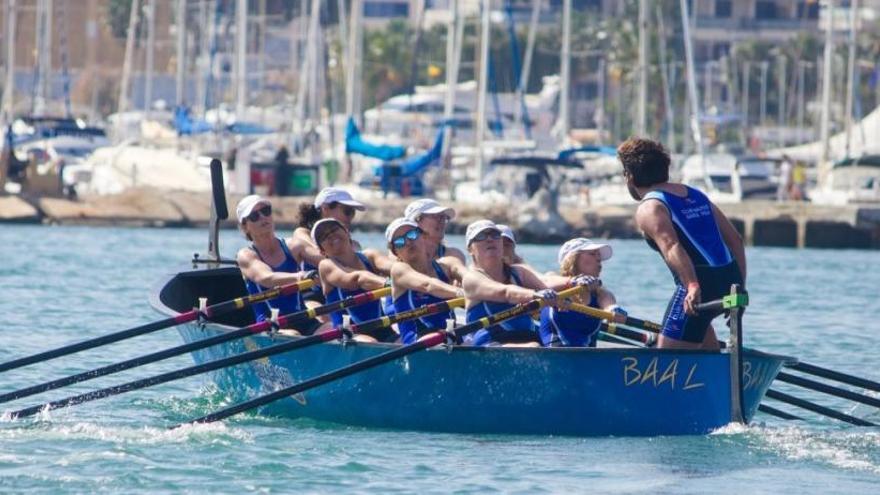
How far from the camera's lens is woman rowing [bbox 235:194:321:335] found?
45.8 feet

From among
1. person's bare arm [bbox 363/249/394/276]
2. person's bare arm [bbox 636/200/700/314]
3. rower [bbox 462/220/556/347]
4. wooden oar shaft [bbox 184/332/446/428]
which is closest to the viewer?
person's bare arm [bbox 636/200/700/314]

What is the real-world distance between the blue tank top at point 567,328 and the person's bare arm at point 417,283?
615mm

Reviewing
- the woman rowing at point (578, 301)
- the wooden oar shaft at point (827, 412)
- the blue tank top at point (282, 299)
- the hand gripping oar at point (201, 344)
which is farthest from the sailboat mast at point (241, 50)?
the woman rowing at point (578, 301)

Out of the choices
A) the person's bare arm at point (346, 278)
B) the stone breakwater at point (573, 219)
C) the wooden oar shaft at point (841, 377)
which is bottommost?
the stone breakwater at point (573, 219)

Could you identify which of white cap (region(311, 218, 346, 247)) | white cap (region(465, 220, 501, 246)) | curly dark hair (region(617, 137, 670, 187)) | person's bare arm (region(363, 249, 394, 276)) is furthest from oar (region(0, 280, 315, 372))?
curly dark hair (region(617, 137, 670, 187))

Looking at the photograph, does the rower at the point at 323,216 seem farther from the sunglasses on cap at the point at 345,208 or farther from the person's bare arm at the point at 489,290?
the person's bare arm at the point at 489,290

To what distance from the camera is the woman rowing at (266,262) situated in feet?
45.8

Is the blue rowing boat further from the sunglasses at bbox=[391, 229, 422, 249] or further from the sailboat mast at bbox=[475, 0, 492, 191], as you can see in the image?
the sailboat mast at bbox=[475, 0, 492, 191]

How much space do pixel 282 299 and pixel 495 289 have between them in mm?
2492

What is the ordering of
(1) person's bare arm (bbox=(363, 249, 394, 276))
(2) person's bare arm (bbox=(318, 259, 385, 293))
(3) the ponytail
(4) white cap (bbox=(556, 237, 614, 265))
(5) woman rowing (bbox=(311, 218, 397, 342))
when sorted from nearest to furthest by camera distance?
(4) white cap (bbox=(556, 237, 614, 265)) < (2) person's bare arm (bbox=(318, 259, 385, 293)) < (5) woman rowing (bbox=(311, 218, 397, 342)) < (1) person's bare arm (bbox=(363, 249, 394, 276)) < (3) the ponytail

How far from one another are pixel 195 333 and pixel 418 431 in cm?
234

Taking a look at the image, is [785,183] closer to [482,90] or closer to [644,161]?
[482,90]

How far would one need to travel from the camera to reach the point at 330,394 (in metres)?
12.9

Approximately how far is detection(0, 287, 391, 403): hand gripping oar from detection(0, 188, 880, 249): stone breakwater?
2777 centimetres
